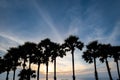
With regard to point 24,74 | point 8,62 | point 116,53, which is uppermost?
point 116,53

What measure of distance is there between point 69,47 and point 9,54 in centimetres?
2243

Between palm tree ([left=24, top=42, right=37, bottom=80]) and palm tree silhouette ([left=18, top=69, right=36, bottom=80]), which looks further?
palm tree ([left=24, top=42, right=37, bottom=80])

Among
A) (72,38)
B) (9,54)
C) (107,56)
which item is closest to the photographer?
(72,38)

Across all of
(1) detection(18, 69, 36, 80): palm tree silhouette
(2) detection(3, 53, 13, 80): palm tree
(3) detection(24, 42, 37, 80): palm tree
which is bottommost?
(1) detection(18, 69, 36, 80): palm tree silhouette

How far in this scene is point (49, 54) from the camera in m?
43.4

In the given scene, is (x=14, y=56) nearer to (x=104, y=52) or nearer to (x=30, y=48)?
(x=30, y=48)

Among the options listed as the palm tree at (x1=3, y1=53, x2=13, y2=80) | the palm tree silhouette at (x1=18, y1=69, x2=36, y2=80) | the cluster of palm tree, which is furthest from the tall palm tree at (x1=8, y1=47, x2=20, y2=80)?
the cluster of palm tree

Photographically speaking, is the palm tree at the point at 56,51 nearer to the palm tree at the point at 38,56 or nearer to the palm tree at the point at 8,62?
the palm tree at the point at 38,56

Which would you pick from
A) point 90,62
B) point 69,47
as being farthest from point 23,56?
point 90,62

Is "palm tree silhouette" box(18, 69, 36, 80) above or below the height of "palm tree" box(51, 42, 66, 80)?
below

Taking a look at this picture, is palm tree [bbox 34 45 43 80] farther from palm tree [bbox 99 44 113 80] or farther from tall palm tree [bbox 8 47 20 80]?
palm tree [bbox 99 44 113 80]

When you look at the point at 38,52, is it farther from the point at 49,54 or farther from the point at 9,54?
the point at 9,54

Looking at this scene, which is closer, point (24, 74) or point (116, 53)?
point (24, 74)

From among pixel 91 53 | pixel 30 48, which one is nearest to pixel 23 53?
pixel 30 48
